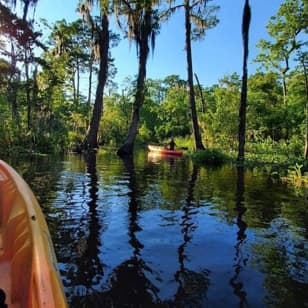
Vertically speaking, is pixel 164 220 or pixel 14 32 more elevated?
pixel 14 32

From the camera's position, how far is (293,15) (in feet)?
74.9

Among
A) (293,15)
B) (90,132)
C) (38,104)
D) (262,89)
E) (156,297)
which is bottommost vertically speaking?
(156,297)

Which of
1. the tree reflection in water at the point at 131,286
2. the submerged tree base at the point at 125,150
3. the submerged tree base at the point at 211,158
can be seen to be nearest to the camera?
the tree reflection in water at the point at 131,286

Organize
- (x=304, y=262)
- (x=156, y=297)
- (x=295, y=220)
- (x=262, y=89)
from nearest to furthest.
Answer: (x=156, y=297)
(x=304, y=262)
(x=295, y=220)
(x=262, y=89)

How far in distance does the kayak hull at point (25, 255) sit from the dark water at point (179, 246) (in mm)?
729

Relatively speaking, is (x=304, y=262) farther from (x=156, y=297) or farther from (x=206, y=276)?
(x=156, y=297)

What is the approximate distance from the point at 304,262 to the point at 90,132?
2278 centimetres

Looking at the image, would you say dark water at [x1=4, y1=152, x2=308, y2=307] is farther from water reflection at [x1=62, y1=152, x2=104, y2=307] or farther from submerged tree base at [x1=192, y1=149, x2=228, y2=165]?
submerged tree base at [x1=192, y1=149, x2=228, y2=165]

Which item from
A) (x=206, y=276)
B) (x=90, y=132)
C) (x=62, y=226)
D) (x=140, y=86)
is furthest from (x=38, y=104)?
(x=206, y=276)

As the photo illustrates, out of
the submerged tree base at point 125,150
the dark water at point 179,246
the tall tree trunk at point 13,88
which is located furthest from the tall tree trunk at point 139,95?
the dark water at point 179,246

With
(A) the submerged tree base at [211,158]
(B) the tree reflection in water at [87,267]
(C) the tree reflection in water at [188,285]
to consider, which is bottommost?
(C) the tree reflection in water at [188,285]

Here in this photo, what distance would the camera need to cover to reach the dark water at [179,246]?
3322 millimetres

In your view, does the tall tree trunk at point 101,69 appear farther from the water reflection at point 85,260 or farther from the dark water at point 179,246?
the water reflection at point 85,260

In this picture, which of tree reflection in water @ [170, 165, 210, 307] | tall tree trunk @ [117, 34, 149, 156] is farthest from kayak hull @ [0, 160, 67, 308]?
tall tree trunk @ [117, 34, 149, 156]
